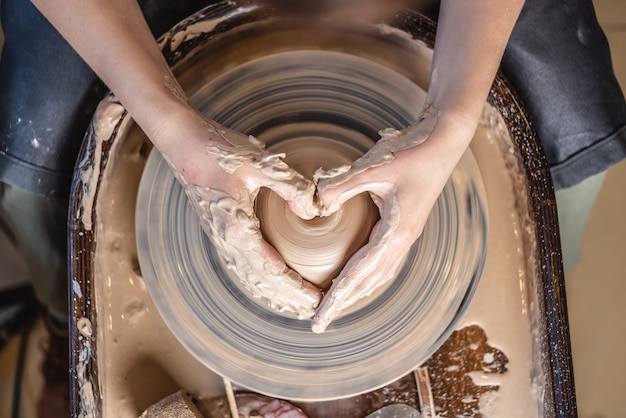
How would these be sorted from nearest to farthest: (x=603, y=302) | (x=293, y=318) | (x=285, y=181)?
(x=285, y=181), (x=293, y=318), (x=603, y=302)

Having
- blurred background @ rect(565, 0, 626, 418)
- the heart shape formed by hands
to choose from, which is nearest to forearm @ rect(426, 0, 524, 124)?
the heart shape formed by hands

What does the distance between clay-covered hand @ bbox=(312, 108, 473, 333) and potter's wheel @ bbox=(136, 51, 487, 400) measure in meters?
0.12

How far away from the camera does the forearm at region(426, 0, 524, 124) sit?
95 centimetres

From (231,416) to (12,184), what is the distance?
0.68m

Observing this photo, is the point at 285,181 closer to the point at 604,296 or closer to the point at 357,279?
the point at 357,279

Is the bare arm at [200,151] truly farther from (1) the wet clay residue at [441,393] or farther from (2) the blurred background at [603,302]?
(2) the blurred background at [603,302]

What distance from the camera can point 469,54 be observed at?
96cm

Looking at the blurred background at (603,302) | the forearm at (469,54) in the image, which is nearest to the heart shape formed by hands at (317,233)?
the forearm at (469,54)

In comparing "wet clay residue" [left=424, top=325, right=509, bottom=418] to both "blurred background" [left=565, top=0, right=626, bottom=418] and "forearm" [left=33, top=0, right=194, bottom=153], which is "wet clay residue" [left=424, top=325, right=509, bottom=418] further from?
"blurred background" [left=565, top=0, right=626, bottom=418]

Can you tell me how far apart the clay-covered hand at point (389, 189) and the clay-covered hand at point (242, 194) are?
40 mm

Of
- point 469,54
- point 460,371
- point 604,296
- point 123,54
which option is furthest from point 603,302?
point 123,54

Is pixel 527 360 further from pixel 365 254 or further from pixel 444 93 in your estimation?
pixel 444 93

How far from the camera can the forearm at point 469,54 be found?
949 mm

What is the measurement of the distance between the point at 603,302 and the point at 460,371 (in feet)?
3.91
